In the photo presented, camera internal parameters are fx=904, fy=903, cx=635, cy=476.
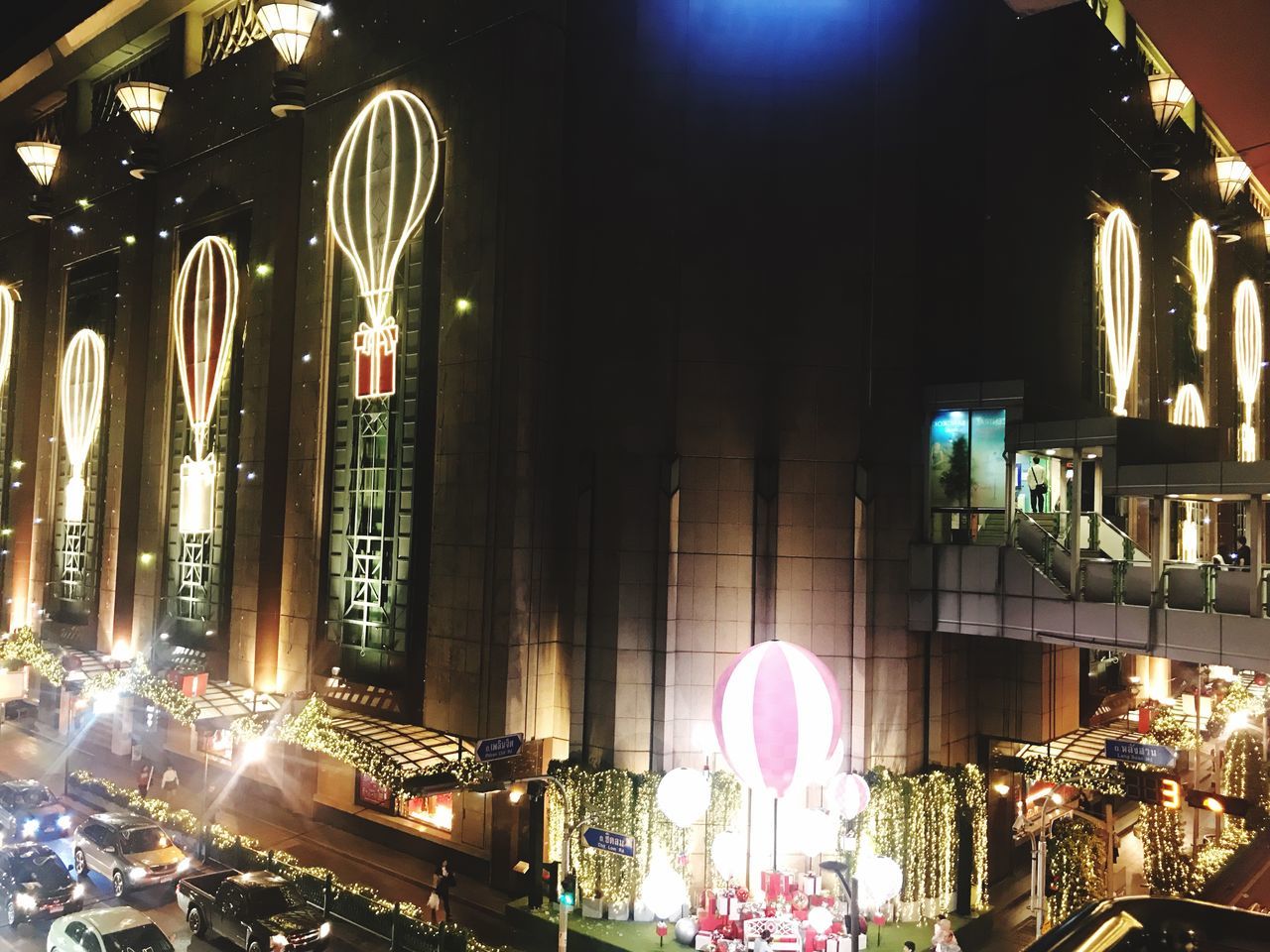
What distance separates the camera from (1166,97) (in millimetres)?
24969

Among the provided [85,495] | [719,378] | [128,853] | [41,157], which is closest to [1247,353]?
[719,378]

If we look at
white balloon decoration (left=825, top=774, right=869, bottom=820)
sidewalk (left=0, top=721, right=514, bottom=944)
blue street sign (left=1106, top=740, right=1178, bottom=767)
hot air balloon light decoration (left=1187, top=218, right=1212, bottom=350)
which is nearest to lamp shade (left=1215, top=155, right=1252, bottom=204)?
hot air balloon light decoration (left=1187, top=218, right=1212, bottom=350)

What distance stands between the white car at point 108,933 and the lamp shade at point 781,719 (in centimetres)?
1112

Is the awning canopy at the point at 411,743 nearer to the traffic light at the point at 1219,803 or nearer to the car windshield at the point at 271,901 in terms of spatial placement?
the car windshield at the point at 271,901

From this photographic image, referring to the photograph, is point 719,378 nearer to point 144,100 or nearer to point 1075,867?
point 1075,867

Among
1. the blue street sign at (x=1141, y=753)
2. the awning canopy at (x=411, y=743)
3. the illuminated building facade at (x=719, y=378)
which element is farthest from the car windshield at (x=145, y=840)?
the blue street sign at (x=1141, y=753)

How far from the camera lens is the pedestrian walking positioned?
19.0 m

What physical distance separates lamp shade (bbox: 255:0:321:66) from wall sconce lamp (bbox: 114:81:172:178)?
8069 mm

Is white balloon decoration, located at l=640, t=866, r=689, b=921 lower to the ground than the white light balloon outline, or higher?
lower

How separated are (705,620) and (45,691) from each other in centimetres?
3223

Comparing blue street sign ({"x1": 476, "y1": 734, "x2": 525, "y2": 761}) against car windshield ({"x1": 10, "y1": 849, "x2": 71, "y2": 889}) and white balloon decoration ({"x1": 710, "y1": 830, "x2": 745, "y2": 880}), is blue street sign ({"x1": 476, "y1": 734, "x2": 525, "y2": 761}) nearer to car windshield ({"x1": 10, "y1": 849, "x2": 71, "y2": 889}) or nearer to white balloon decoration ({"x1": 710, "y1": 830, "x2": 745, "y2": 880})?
white balloon decoration ({"x1": 710, "y1": 830, "x2": 745, "y2": 880})

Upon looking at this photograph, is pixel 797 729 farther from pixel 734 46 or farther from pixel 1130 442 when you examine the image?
pixel 734 46

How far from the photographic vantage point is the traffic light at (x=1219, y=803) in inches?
671

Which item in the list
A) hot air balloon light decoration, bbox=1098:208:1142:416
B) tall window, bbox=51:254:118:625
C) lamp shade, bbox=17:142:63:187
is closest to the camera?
hot air balloon light decoration, bbox=1098:208:1142:416
